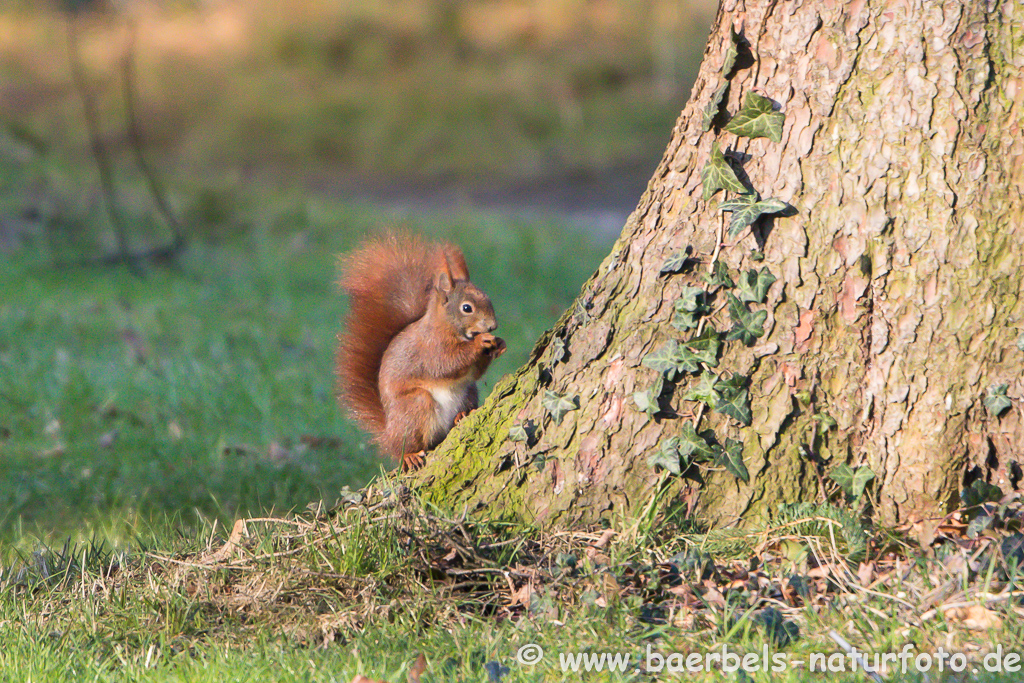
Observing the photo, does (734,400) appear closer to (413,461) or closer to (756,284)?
(756,284)

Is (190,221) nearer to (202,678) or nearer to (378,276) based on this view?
(378,276)

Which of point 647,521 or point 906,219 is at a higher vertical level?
point 906,219

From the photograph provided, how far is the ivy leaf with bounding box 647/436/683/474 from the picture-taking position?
6.39 feet

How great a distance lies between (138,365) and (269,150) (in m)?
10.1

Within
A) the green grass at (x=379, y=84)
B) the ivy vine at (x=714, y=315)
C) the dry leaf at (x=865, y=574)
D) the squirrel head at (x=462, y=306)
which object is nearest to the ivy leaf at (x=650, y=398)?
the ivy vine at (x=714, y=315)

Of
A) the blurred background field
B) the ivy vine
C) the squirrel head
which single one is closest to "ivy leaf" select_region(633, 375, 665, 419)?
the ivy vine

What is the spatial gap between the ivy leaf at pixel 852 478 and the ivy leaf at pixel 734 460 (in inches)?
6.4

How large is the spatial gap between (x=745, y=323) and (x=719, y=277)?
0.34 feet

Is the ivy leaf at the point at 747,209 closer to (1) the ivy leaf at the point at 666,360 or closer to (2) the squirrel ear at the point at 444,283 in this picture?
(1) the ivy leaf at the point at 666,360

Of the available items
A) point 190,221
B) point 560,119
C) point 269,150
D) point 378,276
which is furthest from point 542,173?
point 378,276

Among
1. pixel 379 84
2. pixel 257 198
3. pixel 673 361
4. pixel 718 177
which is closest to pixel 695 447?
pixel 673 361

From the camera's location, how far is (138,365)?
456 centimetres

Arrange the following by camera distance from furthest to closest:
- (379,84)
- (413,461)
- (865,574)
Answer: (379,84) → (413,461) → (865,574)

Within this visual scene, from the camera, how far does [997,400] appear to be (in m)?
1.87
